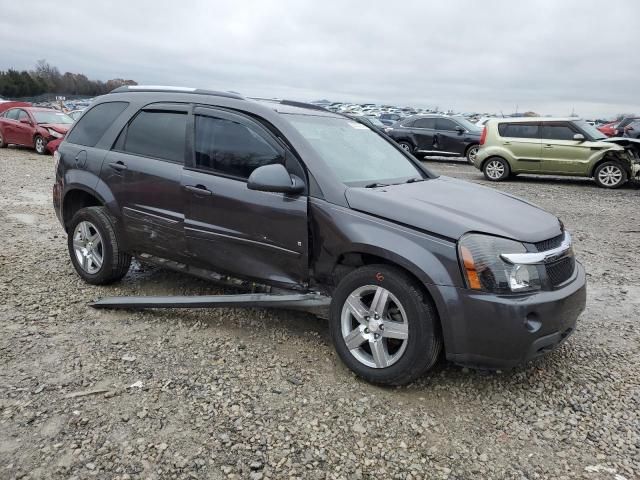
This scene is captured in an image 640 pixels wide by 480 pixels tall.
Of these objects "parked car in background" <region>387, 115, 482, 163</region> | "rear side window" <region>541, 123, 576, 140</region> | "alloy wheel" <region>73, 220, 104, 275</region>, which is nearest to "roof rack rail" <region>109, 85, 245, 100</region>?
"alloy wheel" <region>73, 220, 104, 275</region>

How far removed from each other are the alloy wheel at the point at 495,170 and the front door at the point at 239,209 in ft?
35.3

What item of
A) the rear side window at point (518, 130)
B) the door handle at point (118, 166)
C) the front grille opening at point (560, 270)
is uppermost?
the rear side window at point (518, 130)

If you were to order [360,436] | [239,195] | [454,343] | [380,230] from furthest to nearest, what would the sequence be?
[239,195]
[380,230]
[454,343]
[360,436]

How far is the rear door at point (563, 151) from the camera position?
12375mm

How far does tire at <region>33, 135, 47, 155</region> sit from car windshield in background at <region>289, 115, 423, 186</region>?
14576mm

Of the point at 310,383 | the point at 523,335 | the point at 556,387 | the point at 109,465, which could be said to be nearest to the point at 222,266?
the point at 310,383

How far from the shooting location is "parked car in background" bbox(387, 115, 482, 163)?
16.9 metres

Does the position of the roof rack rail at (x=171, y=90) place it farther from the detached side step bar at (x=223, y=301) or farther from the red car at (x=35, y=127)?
the red car at (x=35, y=127)

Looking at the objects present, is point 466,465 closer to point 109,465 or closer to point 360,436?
point 360,436

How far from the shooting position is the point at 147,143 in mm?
4391

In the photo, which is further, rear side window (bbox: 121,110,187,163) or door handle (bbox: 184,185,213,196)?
rear side window (bbox: 121,110,187,163)

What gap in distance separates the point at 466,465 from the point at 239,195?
223cm

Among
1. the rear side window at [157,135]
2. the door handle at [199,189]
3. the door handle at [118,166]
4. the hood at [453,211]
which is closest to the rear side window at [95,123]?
the rear side window at [157,135]

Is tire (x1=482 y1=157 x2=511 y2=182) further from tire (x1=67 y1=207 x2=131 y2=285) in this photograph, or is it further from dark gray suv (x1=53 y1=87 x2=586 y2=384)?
tire (x1=67 y1=207 x2=131 y2=285)
